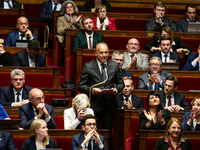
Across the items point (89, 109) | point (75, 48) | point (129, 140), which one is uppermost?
point (75, 48)

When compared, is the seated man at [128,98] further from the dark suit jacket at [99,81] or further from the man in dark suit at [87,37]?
the man in dark suit at [87,37]

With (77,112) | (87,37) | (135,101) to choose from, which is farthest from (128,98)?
(87,37)

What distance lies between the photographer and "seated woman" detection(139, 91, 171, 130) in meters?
2.61

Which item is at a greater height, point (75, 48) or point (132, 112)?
point (75, 48)

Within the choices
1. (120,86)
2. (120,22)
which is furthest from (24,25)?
(120,86)

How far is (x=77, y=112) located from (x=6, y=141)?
0.49 meters

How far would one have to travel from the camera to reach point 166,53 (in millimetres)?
3559

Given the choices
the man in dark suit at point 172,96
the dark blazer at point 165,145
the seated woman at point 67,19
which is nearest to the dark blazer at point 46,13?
the seated woman at point 67,19

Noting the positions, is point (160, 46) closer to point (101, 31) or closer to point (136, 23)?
point (101, 31)

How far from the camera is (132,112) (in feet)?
9.04

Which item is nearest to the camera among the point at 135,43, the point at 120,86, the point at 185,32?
the point at 120,86

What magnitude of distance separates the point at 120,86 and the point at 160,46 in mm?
980

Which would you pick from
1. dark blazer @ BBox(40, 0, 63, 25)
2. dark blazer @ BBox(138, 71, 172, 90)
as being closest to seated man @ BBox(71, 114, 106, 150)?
dark blazer @ BBox(138, 71, 172, 90)

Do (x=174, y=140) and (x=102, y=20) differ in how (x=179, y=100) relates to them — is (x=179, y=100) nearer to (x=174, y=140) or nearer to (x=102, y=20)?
(x=174, y=140)
